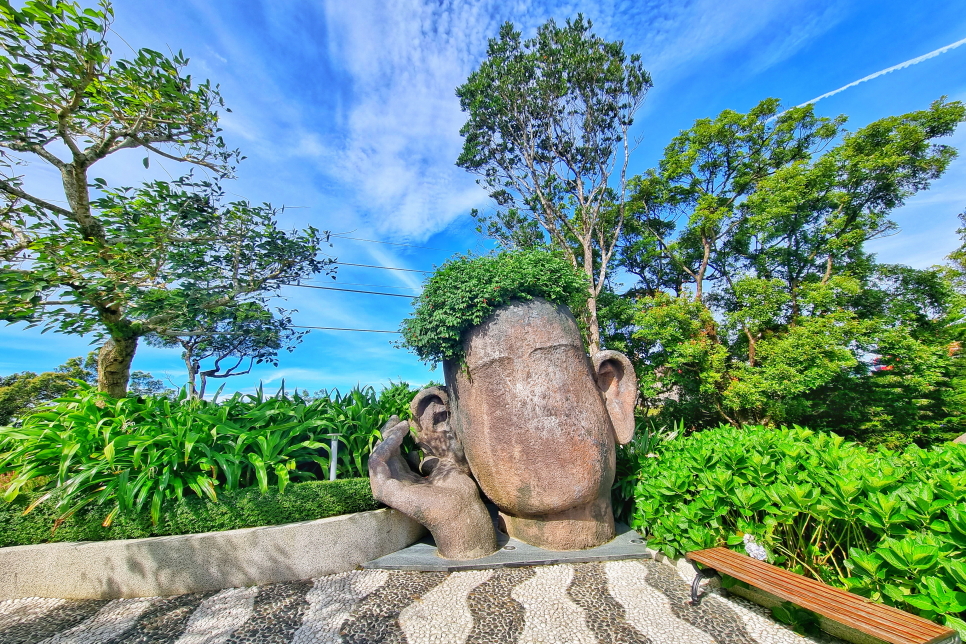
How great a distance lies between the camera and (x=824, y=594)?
2.25m

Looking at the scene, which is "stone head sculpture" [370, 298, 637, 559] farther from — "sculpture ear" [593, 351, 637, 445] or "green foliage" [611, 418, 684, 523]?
"green foliage" [611, 418, 684, 523]

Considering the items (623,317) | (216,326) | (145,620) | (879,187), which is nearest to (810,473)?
(145,620)

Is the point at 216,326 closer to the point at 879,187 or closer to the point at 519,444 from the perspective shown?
the point at 519,444

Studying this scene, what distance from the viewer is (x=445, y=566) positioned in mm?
3398

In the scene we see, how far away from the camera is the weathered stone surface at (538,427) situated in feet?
11.6

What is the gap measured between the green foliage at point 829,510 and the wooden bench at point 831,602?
3.8 inches

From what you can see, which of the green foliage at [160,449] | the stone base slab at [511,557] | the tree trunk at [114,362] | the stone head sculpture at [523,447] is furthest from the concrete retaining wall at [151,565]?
the tree trunk at [114,362]

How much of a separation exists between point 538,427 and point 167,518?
3.29m

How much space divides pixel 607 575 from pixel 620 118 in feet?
40.0

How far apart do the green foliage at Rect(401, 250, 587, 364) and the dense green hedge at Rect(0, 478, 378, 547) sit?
1.88 metres

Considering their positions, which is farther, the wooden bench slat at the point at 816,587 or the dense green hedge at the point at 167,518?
the dense green hedge at the point at 167,518

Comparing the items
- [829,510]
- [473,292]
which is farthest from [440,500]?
[829,510]

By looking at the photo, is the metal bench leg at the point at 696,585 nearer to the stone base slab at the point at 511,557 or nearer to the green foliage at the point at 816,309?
the stone base slab at the point at 511,557

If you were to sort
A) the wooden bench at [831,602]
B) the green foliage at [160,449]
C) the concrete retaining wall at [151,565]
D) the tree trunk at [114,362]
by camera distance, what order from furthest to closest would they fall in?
the tree trunk at [114,362] → the green foliage at [160,449] → the concrete retaining wall at [151,565] → the wooden bench at [831,602]
